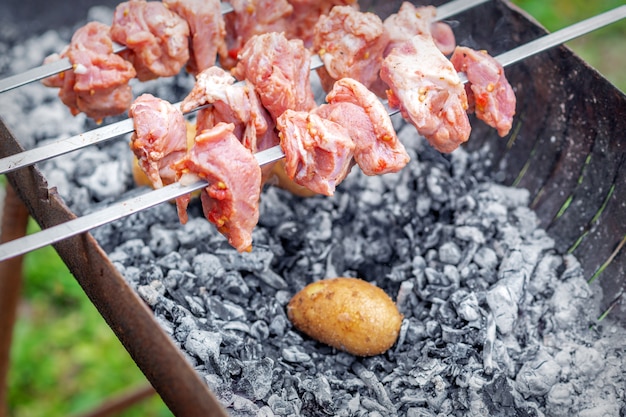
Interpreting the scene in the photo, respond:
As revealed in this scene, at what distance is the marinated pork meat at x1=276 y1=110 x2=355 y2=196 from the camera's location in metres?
1.96

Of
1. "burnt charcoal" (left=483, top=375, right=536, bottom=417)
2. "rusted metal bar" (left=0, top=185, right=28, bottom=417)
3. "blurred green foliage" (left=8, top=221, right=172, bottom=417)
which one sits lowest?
"blurred green foliage" (left=8, top=221, right=172, bottom=417)

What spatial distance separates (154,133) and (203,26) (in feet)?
1.98

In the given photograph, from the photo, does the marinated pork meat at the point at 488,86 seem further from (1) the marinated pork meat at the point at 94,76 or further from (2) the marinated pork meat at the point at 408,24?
(1) the marinated pork meat at the point at 94,76

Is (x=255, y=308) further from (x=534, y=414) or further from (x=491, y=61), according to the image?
(x=491, y=61)

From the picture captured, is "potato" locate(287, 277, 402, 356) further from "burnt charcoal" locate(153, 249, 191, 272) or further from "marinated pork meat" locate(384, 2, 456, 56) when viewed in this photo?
"marinated pork meat" locate(384, 2, 456, 56)

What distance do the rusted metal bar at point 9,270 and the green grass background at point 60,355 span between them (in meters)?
1.10

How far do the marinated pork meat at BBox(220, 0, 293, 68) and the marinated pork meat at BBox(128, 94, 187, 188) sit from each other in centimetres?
62

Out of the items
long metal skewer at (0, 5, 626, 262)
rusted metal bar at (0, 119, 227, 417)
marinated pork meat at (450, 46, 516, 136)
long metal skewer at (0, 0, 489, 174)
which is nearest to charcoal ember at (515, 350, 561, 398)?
marinated pork meat at (450, 46, 516, 136)

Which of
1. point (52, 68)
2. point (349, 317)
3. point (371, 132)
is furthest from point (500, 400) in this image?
point (52, 68)

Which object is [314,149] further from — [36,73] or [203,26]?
[36,73]

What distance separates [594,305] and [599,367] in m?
0.28

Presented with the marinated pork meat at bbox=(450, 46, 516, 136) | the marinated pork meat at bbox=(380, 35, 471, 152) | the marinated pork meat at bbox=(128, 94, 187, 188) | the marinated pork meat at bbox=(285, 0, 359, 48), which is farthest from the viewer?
the marinated pork meat at bbox=(285, 0, 359, 48)

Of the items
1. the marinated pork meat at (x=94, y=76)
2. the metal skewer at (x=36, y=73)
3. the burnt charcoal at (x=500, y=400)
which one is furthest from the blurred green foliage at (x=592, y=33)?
the metal skewer at (x=36, y=73)

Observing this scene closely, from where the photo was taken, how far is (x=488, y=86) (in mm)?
2201
